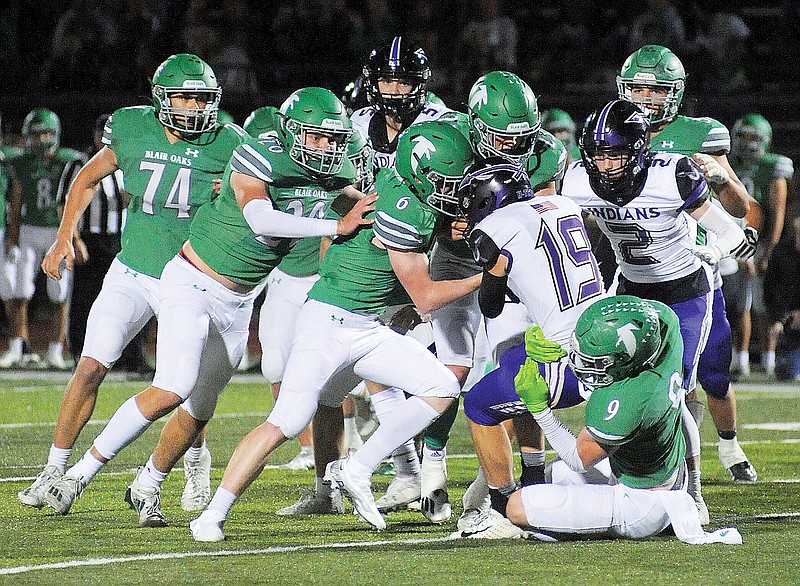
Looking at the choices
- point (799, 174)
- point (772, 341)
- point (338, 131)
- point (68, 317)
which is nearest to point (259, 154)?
point (338, 131)

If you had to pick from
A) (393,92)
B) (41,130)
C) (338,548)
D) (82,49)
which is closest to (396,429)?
(338,548)

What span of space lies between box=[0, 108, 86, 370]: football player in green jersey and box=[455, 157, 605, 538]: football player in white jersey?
284 inches

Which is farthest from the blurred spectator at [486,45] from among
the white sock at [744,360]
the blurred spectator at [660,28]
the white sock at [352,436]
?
the white sock at [352,436]

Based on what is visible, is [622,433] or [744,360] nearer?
[622,433]

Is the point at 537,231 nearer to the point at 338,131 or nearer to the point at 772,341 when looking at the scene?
the point at 338,131

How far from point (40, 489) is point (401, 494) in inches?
57.9

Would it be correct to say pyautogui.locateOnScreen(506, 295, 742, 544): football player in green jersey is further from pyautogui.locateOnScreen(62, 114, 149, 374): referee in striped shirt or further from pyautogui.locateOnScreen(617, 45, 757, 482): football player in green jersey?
pyautogui.locateOnScreen(62, 114, 149, 374): referee in striped shirt

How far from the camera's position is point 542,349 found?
5281 mm

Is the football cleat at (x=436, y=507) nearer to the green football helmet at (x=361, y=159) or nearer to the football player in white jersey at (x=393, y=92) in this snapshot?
the green football helmet at (x=361, y=159)

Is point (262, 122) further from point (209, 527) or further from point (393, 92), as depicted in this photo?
point (209, 527)

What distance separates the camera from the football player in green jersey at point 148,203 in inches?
247

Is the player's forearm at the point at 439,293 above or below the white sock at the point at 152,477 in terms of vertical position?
above

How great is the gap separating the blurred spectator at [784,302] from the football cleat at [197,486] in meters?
6.73

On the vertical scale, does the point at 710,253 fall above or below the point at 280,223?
below
